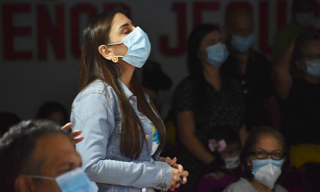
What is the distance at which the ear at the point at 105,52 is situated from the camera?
2652 mm

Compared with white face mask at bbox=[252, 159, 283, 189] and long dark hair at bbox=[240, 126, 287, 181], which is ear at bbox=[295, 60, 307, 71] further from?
white face mask at bbox=[252, 159, 283, 189]

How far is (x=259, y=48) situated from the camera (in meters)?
6.20

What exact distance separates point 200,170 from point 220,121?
0.40 m

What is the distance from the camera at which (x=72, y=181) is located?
1.95m

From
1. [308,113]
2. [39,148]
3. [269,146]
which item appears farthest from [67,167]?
[308,113]

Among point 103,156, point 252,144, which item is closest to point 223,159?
point 252,144

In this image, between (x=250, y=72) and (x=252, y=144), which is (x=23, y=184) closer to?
(x=252, y=144)

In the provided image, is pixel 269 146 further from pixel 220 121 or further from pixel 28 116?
pixel 28 116

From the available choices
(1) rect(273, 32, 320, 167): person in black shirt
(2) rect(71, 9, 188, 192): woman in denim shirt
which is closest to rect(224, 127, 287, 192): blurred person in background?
(1) rect(273, 32, 320, 167): person in black shirt

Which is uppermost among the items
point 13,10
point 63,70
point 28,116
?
point 13,10

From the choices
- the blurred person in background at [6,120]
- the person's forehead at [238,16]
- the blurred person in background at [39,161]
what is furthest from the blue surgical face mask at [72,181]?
the person's forehead at [238,16]

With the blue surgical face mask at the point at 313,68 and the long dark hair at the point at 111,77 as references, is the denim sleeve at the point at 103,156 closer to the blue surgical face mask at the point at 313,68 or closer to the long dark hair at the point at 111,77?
the long dark hair at the point at 111,77

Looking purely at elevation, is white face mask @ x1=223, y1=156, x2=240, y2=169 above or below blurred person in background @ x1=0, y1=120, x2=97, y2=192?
below

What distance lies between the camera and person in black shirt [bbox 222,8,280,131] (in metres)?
4.77
